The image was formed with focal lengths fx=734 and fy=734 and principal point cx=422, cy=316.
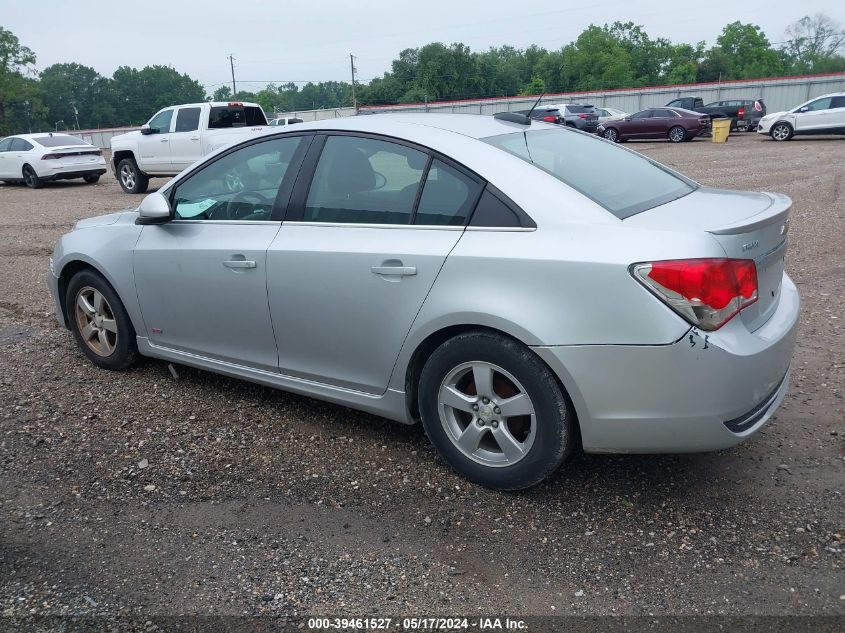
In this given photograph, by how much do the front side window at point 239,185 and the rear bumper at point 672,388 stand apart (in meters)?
1.83

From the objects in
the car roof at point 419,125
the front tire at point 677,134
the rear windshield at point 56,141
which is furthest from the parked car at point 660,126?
the car roof at point 419,125

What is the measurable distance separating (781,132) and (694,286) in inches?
1023

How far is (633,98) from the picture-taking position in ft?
152

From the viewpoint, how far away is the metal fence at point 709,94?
133 feet

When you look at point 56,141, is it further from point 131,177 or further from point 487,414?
point 487,414

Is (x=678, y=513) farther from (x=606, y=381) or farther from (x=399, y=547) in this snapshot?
(x=399, y=547)

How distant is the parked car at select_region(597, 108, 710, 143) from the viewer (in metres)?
27.8

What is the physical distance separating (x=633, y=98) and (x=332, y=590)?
4803 cm

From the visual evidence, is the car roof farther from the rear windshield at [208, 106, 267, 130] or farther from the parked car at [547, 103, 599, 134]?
the parked car at [547, 103, 599, 134]

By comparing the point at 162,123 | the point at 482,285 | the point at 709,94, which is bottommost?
the point at 482,285

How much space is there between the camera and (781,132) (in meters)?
25.3

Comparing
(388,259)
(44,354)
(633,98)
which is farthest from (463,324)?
(633,98)

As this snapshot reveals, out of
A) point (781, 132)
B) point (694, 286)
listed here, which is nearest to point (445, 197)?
point (694, 286)

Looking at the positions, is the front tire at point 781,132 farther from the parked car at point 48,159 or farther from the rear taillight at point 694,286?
the rear taillight at point 694,286
